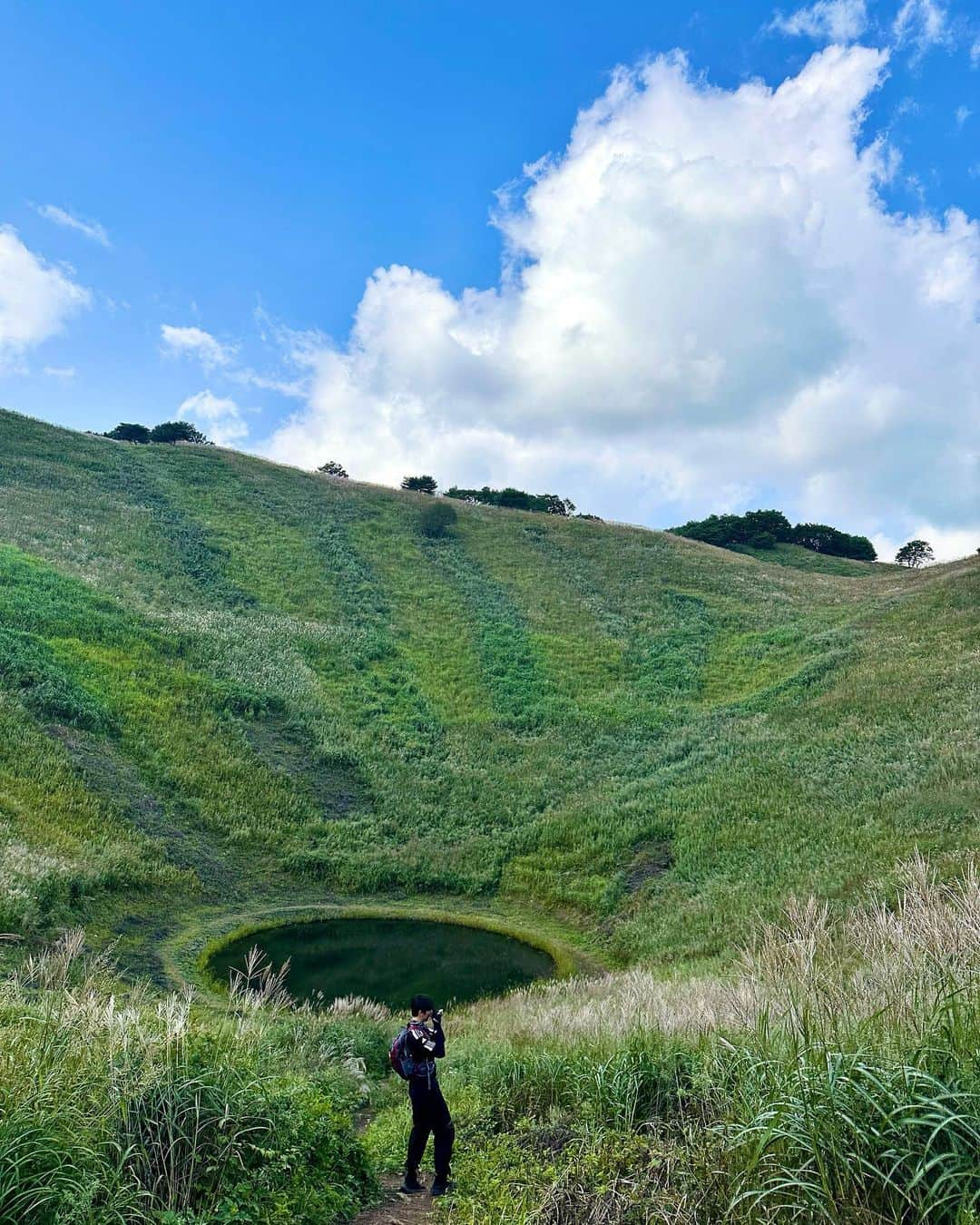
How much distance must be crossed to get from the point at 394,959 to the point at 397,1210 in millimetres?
12692

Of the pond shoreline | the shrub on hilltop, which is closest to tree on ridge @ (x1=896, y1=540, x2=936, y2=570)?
the shrub on hilltop

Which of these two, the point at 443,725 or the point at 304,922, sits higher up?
the point at 443,725

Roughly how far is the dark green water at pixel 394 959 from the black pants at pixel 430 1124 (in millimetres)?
9247

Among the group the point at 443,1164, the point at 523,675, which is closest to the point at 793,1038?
the point at 443,1164

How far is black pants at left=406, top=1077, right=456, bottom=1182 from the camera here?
680 cm

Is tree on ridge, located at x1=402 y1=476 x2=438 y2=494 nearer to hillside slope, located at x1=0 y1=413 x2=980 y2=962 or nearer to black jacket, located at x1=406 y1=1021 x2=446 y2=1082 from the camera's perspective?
hillside slope, located at x1=0 y1=413 x2=980 y2=962

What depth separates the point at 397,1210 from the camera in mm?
6527

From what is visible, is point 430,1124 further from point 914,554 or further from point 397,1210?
point 914,554

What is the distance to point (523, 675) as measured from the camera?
39.8 m

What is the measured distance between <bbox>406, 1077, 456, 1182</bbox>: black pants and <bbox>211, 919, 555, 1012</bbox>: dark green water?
364 inches

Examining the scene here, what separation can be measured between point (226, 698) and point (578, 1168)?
27592mm

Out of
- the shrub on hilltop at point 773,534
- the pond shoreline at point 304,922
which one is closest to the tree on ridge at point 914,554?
the shrub on hilltop at point 773,534

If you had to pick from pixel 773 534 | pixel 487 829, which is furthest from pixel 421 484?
pixel 487 829

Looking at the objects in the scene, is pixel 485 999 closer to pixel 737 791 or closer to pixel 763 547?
pixel 737 791
